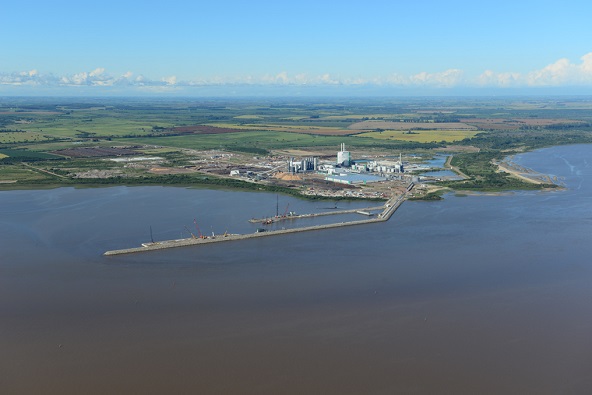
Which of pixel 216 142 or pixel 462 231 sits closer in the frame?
pixel 462 231

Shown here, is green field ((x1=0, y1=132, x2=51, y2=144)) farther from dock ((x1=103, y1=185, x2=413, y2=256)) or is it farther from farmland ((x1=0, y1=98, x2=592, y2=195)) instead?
dock ((x1=103, y1=185, x2=413, y2=256))

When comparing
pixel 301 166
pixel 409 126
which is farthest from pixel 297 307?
pixel 409 126

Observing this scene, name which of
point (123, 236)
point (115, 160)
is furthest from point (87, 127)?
point (123, 236)

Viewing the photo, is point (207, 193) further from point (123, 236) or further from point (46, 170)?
point (46, 170)

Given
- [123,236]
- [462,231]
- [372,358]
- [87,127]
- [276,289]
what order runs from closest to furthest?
[372,358] < [276,289] < [123,236] < [462,231] < [87,127]

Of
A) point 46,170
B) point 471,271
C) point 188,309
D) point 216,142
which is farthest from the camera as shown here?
point 216,142

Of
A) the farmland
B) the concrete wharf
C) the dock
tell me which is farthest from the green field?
the dock

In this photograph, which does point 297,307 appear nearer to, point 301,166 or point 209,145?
point 301,166
